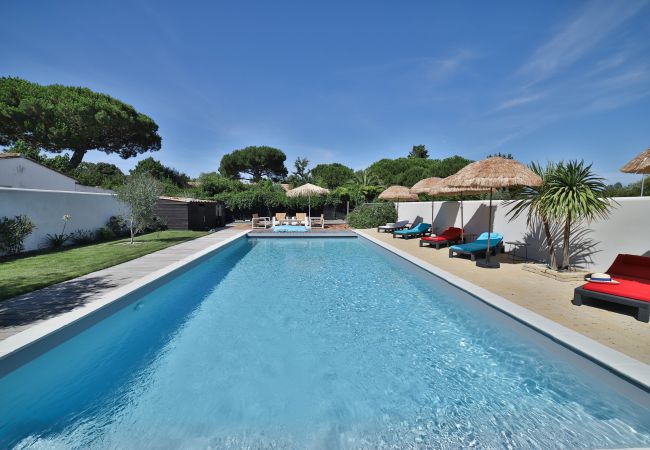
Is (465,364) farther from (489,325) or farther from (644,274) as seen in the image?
(644,274)

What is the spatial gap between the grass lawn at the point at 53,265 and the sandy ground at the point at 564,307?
342 inches

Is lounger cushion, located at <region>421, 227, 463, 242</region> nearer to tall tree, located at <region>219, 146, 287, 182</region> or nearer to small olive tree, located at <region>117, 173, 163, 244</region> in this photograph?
small olive tree, located at <region>117, 173, 163, 244</region>

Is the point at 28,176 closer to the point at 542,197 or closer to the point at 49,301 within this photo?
the point at 49,301

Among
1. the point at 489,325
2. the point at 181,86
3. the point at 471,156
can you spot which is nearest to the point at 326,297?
the point at 489,325

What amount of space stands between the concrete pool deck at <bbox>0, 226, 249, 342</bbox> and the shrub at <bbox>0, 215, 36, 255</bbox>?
3.95 m

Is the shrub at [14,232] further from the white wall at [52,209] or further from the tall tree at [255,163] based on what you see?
the tall tree at [255,163]

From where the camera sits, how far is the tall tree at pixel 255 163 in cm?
4394

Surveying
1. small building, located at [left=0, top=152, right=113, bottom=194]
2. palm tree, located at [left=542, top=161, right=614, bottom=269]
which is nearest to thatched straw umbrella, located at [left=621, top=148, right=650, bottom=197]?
palm tree, located at [left=542, top=161, right=614, bottom=269]

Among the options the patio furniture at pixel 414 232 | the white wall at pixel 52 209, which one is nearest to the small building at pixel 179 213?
the white wall at pixel 52 209

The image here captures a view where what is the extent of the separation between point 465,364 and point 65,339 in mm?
5303

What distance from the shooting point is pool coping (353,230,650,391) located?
2.80 m

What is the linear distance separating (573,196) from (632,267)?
5.95 feet

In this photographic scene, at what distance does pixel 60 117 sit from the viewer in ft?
76.4

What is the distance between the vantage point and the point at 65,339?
3998mm
